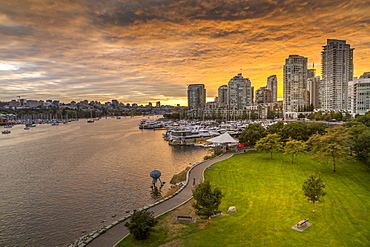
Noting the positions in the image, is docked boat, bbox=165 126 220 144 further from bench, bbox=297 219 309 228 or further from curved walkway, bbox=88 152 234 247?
bench, bbox=297 219 309 228

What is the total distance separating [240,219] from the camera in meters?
17.0

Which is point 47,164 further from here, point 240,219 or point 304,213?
point 304,213

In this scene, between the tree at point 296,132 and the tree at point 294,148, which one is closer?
the tree at point 294,148

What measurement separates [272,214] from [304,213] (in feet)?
7.54

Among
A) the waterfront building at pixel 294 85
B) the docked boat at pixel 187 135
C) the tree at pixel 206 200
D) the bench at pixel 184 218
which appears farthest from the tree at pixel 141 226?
the waterfront building at pixel 294 85

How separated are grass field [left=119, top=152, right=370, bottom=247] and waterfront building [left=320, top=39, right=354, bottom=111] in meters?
130

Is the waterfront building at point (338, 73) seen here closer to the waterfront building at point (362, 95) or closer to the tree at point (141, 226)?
the waterfront building at point (362, 95)

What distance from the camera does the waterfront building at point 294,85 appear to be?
16325 cm

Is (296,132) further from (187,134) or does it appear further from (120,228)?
(120,228)

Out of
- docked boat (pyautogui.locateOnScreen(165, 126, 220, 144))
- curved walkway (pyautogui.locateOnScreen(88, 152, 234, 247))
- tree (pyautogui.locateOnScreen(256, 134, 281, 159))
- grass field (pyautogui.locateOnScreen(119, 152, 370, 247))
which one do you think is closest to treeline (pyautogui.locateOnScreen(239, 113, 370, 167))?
tree (pyautogui.locateOnScreen(256, 134, 281, 159))

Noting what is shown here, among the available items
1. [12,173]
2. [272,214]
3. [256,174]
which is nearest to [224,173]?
[256,174]

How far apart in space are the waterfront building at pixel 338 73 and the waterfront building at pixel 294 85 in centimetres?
2118

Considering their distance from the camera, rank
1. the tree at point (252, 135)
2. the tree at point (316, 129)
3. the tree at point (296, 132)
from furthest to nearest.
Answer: the tree at point (316, 129) < the tree at point (252, 135) < the tree at point (296, 132)

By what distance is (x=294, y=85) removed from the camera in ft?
540
